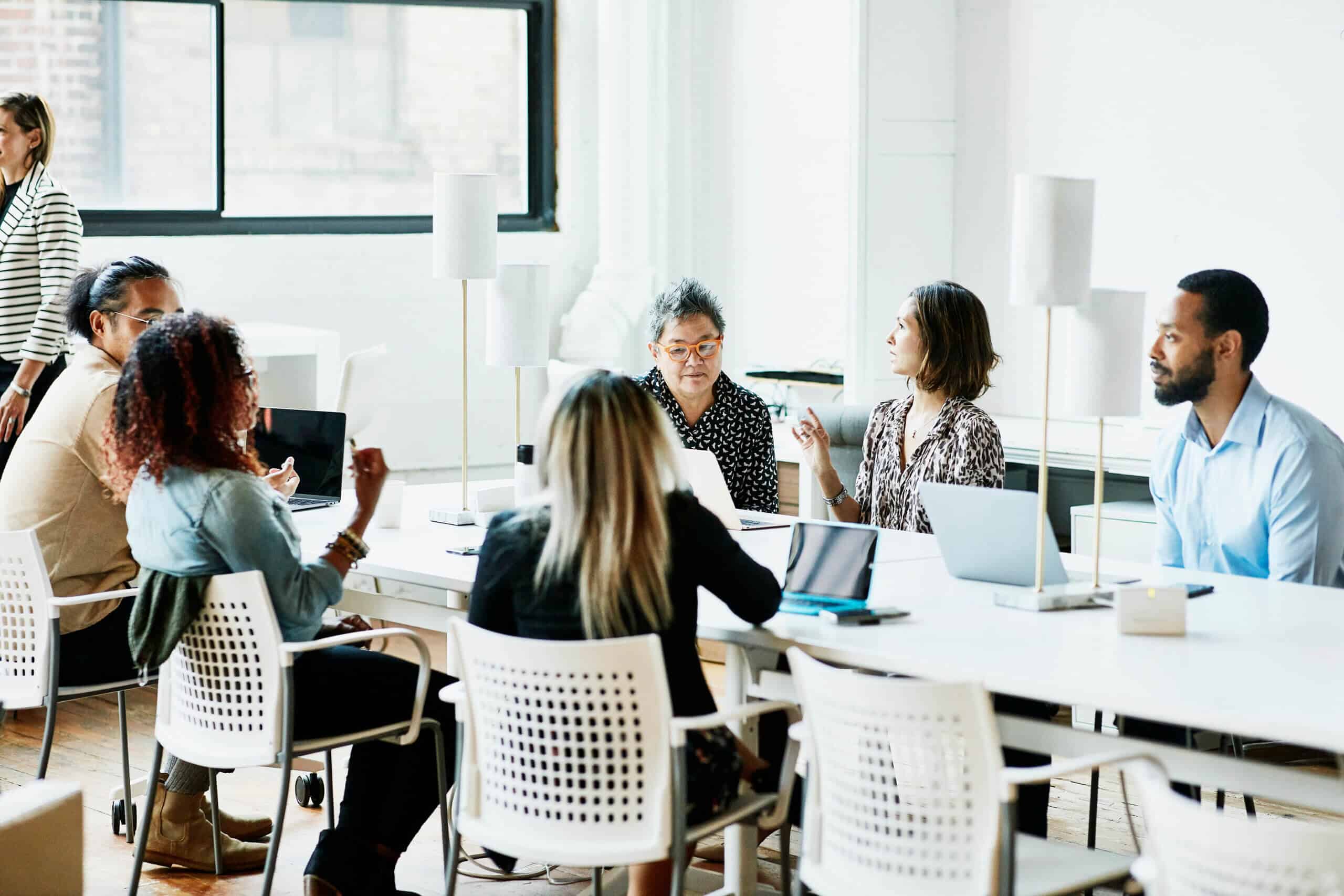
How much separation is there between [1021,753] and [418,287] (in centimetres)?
380

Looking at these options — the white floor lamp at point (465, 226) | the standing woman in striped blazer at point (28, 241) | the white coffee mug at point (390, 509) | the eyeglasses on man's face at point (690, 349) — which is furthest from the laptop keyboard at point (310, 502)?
the standing woman in striped blazer at point (28, 241)

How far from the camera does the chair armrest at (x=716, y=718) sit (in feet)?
8.54

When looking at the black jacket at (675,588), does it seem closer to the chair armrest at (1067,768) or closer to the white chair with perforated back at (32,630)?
the chair armrest at (1067,768)

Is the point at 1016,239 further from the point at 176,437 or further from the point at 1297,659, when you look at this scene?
the point at 176,437

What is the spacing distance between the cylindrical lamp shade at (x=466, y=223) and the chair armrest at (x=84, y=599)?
3.33 feet

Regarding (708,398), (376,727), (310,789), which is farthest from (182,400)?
(708,398)

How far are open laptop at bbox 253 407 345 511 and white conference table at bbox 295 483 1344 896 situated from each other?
664 millimetres

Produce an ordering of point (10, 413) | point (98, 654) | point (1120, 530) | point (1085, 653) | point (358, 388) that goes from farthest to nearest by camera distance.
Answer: point (358, 388) < point (1120, 530) < point (10, 413) < point (98, 654) < point (1085, 653)

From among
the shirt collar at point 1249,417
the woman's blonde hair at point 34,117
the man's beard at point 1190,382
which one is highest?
the woman's blonde hair at point 34,117

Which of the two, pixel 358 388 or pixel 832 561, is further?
pixel 358 388

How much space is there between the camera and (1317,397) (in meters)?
5.30

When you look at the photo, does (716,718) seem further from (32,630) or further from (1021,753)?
(32,630)

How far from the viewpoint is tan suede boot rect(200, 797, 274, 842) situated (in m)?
4.01

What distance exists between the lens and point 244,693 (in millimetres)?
3145
